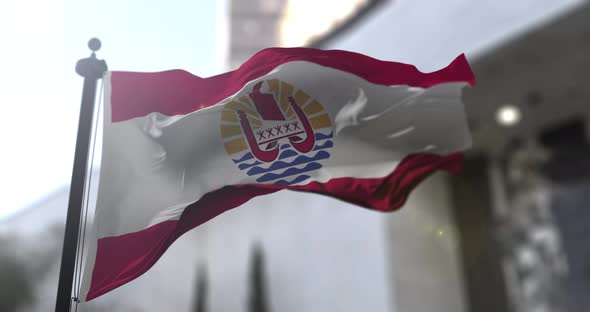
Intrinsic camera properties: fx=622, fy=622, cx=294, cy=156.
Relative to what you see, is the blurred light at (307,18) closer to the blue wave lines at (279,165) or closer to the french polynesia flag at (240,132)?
the french polynesia flag at (240,132)

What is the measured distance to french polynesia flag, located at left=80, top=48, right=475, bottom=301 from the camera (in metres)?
3.96

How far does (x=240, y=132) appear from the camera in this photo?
4.22 metres

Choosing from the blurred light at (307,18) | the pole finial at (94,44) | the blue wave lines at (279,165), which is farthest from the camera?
the blurred light at (307,18)

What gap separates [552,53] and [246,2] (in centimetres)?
3495

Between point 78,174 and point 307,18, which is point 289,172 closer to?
point 78,174

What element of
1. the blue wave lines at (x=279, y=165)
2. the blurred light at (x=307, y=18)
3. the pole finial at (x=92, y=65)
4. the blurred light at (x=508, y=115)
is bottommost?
the blue wave lines at (x=279, y=165)

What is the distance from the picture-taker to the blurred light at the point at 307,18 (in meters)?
35.2

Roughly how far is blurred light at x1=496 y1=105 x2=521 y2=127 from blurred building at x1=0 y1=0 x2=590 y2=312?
41 mm

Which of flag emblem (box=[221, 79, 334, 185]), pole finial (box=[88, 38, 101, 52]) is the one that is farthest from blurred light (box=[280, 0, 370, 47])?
pole finial (box=[88, 38, 101, 52])

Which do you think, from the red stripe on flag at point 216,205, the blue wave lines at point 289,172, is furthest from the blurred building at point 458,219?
the blue wave lines at point 289,172

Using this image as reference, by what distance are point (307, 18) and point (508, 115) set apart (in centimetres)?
2741

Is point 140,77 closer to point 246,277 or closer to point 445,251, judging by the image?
point 445,251

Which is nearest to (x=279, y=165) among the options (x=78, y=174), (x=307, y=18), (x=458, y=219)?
(x=78, y=174)

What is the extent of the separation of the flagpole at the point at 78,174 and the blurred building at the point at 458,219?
758cm
